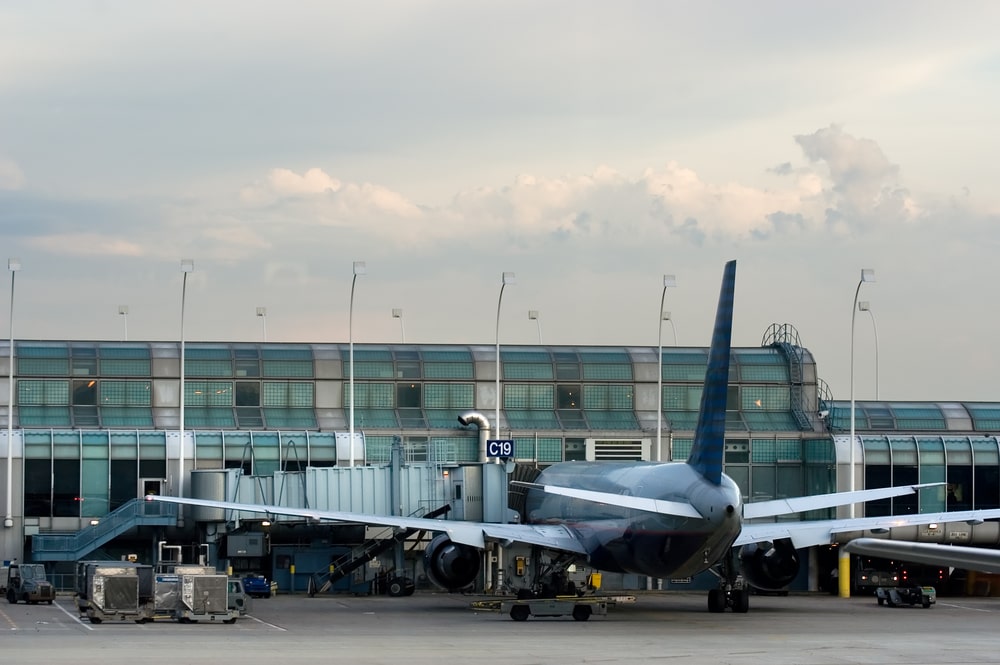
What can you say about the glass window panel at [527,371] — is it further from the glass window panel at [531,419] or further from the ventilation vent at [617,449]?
the ventilation vent at [617,449]

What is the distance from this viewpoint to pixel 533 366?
265ft

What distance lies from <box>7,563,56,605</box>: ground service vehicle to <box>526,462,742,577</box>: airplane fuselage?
64.8ft

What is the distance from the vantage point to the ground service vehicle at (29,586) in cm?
5734

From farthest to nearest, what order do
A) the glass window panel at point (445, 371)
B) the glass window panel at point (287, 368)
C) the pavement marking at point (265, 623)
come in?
the glass window panel at point (445, 371) < the glass window panel at point (287, 368) < the pavement marking at point (265, 623)

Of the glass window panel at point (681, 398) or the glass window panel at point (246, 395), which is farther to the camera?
the glass window panel at point (681, 398)

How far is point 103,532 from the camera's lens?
221 feet

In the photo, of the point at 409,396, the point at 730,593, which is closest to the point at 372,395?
the point at 409,396

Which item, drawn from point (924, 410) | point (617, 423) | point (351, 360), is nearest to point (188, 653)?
point (351, 360)

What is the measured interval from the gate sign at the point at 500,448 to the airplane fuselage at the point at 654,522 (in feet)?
45.3

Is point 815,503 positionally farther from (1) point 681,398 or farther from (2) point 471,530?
(1) point 681,398

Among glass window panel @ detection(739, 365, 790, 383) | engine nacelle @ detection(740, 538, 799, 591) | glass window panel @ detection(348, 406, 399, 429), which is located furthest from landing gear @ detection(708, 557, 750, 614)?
glass window panel @ detection(739, 365, 790, 383)

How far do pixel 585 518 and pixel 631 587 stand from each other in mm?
23887

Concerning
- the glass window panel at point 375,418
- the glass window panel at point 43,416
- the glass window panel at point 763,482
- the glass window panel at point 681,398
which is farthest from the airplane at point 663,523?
the glass window panel at point 43,416

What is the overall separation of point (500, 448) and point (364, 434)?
29.6 ft
